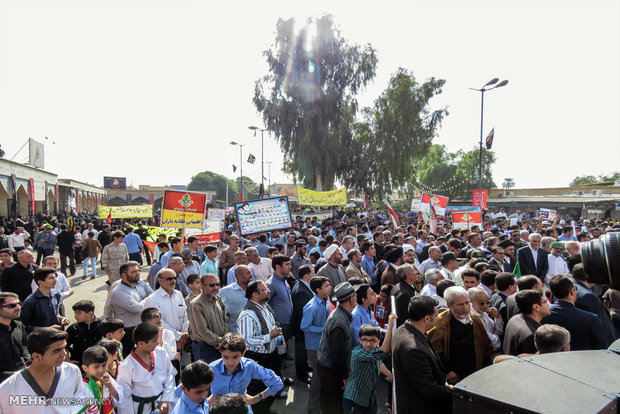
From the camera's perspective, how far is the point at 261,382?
3.75 m

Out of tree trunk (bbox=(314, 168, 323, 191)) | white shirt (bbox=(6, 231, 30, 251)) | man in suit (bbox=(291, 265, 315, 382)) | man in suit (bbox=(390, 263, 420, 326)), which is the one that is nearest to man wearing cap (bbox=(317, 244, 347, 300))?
man in suit (bbox=(291, 265, 315, 382))

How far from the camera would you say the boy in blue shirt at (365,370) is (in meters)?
3.42

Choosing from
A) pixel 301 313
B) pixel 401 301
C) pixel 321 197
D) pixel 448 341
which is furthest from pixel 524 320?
pixel 321 197

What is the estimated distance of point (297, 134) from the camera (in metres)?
27.5

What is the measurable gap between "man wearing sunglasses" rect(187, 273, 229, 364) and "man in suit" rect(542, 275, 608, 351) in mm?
3124

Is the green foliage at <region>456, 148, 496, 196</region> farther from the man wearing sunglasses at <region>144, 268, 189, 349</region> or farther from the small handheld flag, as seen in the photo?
the man wearing sunglasses at <region>144, 268, 189, 349</region>

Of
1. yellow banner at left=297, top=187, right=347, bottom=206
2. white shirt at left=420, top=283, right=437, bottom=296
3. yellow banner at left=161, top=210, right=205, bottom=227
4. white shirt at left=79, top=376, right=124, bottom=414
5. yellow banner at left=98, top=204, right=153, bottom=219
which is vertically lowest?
white shirt at left=79, top=376, right=124, bottom=414

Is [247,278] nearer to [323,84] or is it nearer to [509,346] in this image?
[509,346]

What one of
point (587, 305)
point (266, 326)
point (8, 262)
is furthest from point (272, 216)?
point (587, 305)

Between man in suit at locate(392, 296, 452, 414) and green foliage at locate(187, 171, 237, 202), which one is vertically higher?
green foliage at locate(187, 171, 237, 202)

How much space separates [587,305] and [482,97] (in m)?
17.5

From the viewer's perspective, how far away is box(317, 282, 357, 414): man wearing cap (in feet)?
12.0

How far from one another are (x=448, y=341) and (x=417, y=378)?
68 centimetres

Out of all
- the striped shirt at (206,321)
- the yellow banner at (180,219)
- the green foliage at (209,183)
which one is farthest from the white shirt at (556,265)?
the green foliage at (209,183)
